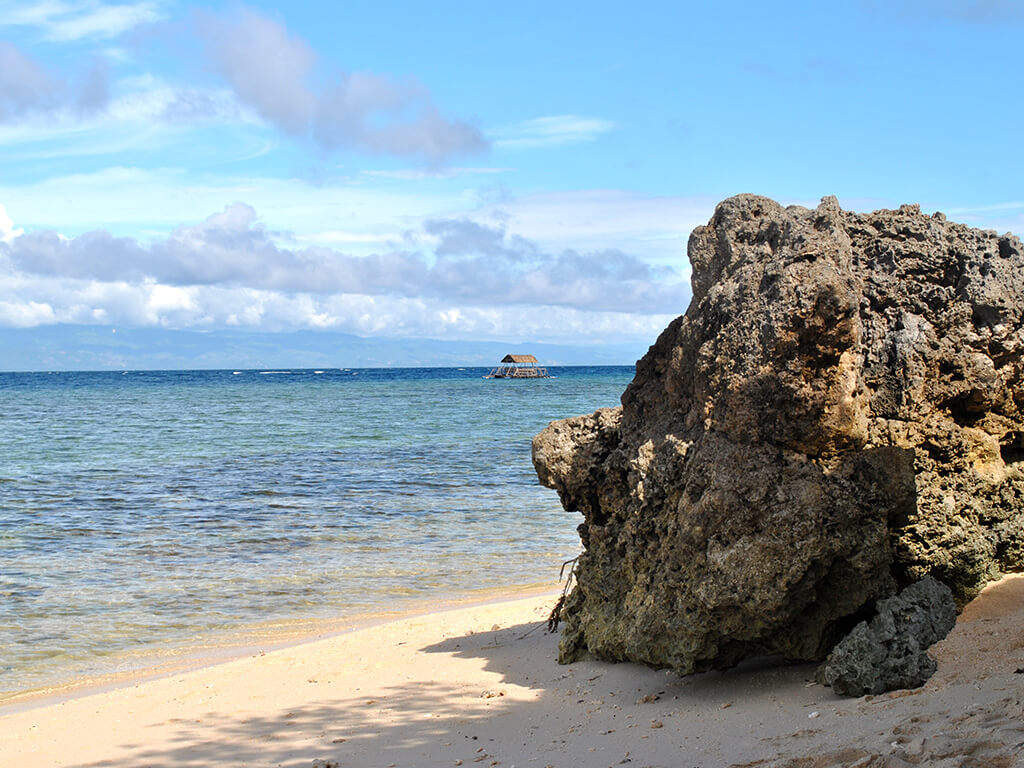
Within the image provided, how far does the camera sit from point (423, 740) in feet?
16.8

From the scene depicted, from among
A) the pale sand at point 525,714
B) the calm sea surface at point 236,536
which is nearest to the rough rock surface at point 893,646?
the pale sand at point 525,714

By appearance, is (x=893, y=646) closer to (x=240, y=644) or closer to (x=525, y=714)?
(x=525, y=714)

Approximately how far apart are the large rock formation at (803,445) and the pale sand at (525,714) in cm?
29

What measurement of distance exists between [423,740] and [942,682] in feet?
8.75

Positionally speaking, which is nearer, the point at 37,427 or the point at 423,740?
the point at 423,740

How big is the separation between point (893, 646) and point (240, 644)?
5.84m

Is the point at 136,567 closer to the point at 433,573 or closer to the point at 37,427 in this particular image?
the point at 433,573

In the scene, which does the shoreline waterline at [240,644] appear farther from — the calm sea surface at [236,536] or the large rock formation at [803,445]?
the large rock formation at [803,445]

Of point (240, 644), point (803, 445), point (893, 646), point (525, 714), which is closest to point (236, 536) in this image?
point (240, 644)

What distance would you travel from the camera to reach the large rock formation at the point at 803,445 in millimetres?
4996

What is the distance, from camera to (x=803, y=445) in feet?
16.8

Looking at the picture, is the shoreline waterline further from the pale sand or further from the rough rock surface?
the rough rock surface

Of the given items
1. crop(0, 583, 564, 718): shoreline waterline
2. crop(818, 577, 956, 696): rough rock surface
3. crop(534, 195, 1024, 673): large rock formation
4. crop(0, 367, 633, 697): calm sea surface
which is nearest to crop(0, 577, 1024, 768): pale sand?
crop(818, 577, 956, 696): rough rock surface

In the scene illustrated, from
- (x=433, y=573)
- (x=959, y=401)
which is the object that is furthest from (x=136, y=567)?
(x=959, y=401)
